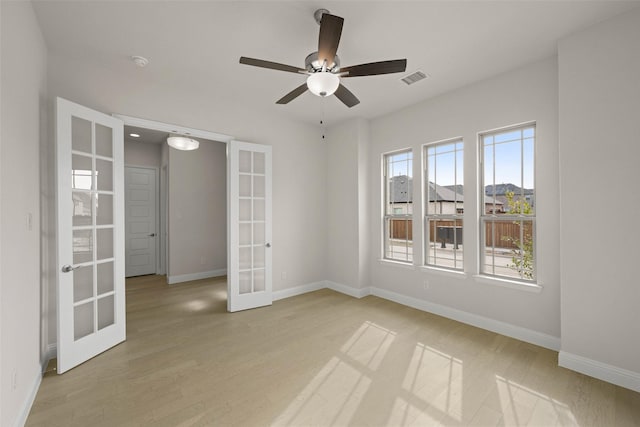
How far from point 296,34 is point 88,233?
2.77 metres

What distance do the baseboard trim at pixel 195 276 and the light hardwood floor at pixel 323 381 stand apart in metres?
2.01

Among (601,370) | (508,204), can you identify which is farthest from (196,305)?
(601,370)

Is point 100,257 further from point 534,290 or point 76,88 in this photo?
point 534,290

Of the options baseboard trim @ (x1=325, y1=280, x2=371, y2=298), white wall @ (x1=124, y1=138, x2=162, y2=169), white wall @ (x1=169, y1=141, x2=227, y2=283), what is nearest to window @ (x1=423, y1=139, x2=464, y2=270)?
baseboard trim @ (x1=325, y1=280, x2=371, y2=298)

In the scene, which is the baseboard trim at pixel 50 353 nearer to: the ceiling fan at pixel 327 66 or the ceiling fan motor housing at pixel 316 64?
the ceiling fan at pixel 327 66

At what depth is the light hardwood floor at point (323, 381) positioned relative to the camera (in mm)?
1890

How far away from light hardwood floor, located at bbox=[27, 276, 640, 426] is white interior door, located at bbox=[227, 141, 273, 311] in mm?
554

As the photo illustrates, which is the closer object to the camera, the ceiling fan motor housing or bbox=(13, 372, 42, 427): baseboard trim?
bbox=(13, 372, 42, 427): baseboard trim

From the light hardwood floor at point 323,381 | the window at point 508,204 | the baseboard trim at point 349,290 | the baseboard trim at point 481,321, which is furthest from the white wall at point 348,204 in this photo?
the window at point 508,204

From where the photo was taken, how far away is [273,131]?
4.43m

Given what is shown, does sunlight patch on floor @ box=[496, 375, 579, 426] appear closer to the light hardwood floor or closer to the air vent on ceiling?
the light hardwood floor

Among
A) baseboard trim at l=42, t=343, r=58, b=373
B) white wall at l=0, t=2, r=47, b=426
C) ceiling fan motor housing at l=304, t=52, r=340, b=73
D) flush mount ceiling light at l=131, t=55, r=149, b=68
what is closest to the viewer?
white wall at l=0, t=2, r=47, b=426

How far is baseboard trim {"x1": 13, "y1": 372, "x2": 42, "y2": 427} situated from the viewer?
177 centimetres

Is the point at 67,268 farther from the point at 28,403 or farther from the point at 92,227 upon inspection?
the point at 28,403
